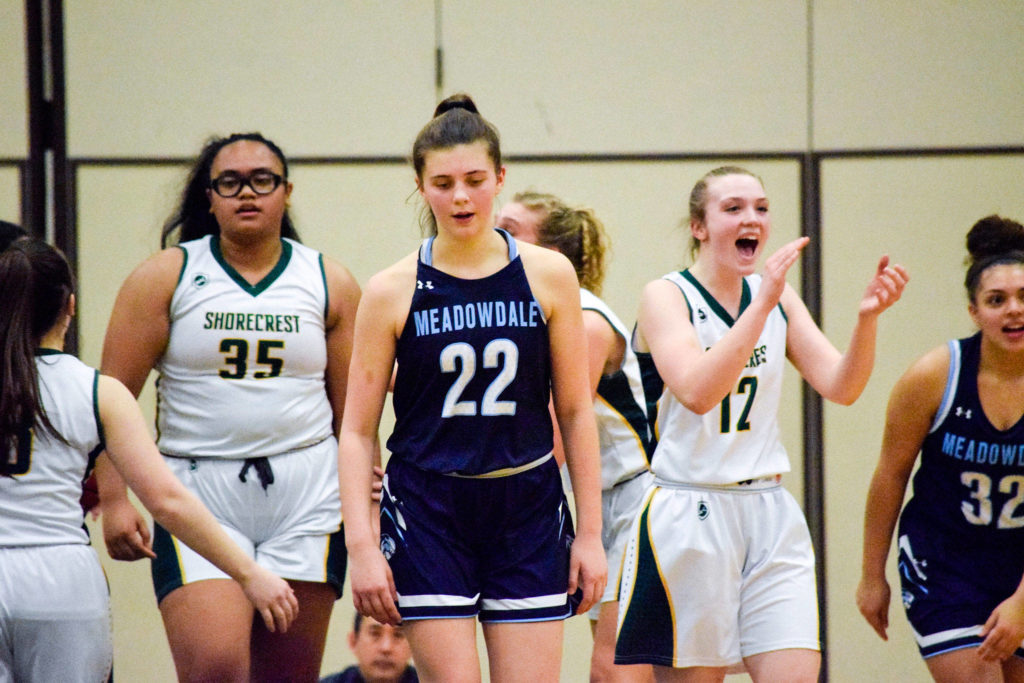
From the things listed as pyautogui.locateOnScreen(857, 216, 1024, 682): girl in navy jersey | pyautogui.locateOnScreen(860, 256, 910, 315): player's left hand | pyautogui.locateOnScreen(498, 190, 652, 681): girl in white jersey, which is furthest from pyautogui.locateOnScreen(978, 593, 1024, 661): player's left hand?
pyautogui.locateOnScreen(498, 190, 652, 681): girl in white jersey

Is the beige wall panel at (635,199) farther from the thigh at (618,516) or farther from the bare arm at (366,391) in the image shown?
the bare arm at (366,391)

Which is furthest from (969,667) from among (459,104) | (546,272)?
(459,104)

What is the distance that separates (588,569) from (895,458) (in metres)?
1.17

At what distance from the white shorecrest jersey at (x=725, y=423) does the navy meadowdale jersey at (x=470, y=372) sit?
673 mm

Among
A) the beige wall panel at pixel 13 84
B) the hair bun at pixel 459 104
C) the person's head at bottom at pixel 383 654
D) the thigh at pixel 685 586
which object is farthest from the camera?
the beige wall panel at pixel 13 84

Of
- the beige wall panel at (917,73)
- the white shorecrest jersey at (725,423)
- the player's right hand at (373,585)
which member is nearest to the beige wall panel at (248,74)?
the beige wall panel at (917,73)

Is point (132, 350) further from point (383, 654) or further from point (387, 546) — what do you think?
point (383, 654)

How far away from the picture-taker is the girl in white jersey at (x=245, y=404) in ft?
10.4

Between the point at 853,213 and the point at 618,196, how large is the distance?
3.24 feet

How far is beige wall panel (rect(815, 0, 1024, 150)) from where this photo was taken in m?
4.88

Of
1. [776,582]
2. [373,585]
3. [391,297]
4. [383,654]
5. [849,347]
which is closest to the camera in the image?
[373,585]

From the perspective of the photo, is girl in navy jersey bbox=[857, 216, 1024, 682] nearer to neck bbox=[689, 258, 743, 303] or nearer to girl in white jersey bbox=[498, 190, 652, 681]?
neck bbox=[689, 258, 743, 303]

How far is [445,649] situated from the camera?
2.39 meters

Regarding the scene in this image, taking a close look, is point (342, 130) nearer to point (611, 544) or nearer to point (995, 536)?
point (611, 544)
